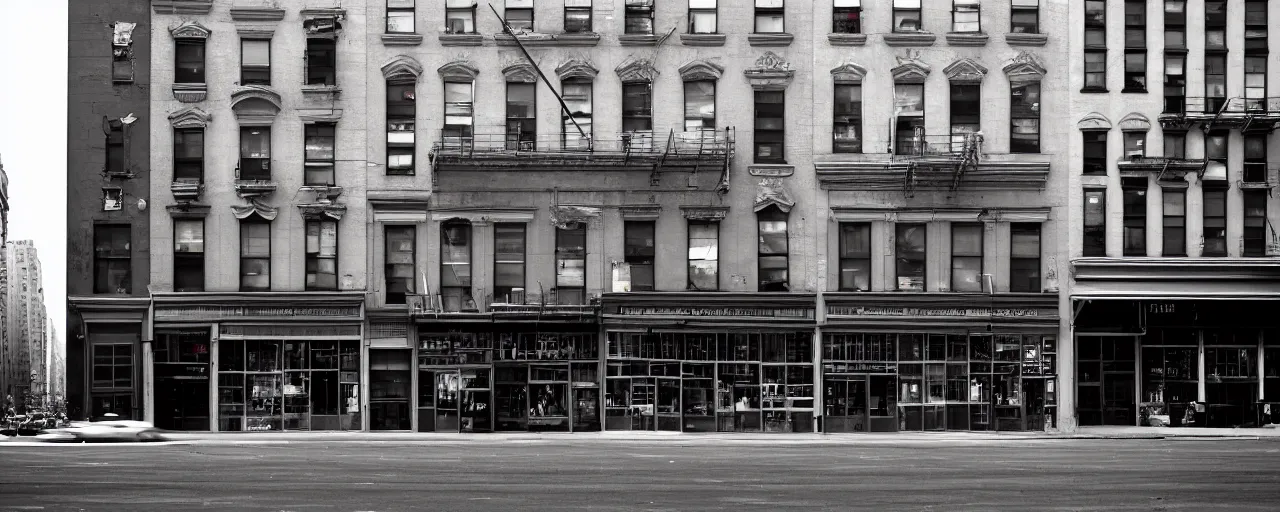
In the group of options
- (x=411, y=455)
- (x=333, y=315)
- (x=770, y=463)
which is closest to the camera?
(x=770, y=463)

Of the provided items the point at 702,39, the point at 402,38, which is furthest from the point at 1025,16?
the point at 402,38

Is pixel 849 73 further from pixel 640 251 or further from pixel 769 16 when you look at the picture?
pixel 640 251

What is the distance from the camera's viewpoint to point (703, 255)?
4822 cm

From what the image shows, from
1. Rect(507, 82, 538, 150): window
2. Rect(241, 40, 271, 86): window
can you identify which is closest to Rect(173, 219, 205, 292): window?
Rect(241, 40, 271, 86): window

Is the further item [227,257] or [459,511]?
[227,257]

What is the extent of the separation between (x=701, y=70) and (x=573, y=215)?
6.29 metres

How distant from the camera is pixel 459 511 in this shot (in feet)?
70.1

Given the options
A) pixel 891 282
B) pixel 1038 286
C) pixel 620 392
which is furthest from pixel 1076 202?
pixel 620 392

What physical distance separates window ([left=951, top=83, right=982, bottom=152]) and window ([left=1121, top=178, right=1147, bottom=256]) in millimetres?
5366

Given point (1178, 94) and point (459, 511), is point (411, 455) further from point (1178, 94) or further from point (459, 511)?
point (1178, 94)

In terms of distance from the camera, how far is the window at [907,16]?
4866cm

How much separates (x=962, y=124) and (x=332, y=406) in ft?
73.7

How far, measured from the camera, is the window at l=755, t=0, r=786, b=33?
159 feet

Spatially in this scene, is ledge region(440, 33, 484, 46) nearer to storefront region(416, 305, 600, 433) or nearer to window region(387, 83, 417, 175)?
window region(387, 83, 417, 175)
